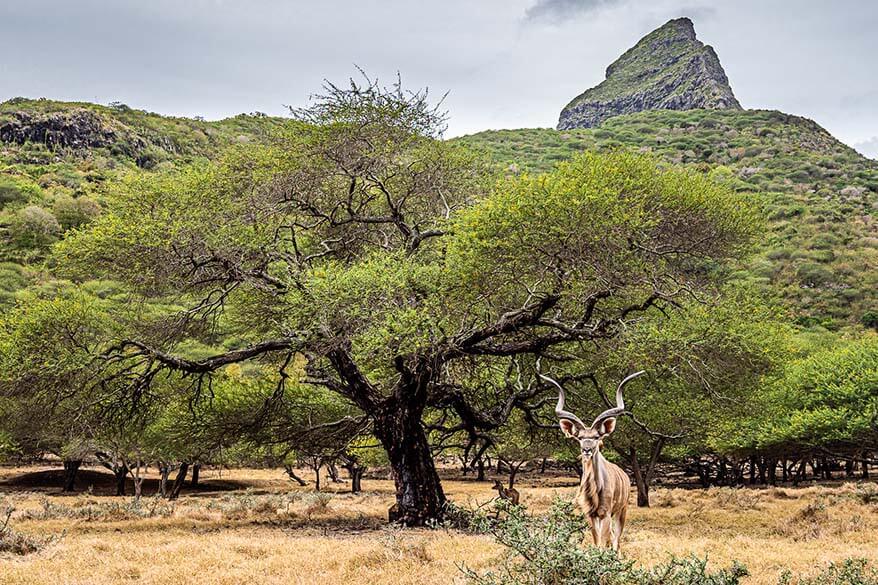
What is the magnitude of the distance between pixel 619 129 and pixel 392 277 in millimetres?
139692

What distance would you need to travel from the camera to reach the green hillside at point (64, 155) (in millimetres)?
65500

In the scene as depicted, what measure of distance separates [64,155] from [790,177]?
116946mm

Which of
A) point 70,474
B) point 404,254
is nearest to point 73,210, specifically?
point 70,474

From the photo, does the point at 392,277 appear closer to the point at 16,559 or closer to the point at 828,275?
the point at 16,559

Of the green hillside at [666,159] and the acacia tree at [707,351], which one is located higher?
the green hillside at [666,159]

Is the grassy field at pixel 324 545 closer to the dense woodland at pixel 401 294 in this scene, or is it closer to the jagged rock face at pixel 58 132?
the dense woodland at pixel 401 294

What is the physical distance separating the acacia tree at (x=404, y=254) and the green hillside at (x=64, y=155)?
41726 mm

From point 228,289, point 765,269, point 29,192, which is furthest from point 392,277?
point 29,192

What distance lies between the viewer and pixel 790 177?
103 meters

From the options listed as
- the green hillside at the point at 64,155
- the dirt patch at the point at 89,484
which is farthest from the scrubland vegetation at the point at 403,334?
the green hillside at the point at 64,155

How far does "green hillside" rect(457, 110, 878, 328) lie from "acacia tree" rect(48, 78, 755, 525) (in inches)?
130

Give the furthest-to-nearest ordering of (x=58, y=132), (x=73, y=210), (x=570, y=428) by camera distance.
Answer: (x=58, y=132), (x=73, y=210), (x=570, y=428)

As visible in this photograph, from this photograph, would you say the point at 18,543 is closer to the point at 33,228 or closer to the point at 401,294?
the point at 401,294

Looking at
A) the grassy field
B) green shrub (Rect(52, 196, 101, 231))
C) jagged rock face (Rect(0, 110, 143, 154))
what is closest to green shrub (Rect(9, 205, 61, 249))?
green shrub (Rect(52, 196, 101, 231))
